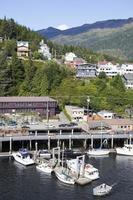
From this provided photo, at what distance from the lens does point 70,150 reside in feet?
210

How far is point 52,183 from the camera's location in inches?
2050

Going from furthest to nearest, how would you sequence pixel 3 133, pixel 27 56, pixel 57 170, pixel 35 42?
pixel 35 42 → pixel 27 56 → pixel 3 133 → pixel 57 170

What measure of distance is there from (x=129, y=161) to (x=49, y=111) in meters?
23.3

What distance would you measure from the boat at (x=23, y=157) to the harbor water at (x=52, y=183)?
0.57 m

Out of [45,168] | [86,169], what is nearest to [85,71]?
[45,168]

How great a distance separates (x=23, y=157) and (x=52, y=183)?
8523mm

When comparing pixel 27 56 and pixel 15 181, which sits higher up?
pixel 27 56

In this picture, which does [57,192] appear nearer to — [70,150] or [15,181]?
[15,181]

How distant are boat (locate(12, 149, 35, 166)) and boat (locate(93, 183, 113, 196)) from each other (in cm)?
1252

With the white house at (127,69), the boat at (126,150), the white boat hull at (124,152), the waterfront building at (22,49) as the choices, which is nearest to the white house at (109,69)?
the white house at (127,69)

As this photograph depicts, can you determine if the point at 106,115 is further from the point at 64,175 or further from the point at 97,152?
the point at 64,175

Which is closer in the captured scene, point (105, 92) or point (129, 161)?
point (129, 161)

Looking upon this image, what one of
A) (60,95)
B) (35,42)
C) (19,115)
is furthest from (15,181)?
(35,42)

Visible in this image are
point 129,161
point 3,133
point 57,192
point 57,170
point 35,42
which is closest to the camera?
point 57,192
